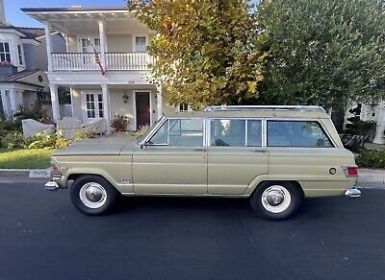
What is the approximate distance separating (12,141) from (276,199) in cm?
1090

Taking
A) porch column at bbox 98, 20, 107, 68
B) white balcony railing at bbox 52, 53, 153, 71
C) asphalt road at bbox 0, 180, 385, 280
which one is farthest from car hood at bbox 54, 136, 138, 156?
porch column at bbox 98, 20, 107, 68

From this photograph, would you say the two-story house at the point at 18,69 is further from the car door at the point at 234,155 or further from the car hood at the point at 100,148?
the car door at the point at 234,155

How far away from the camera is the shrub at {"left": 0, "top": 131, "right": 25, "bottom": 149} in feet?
36.9

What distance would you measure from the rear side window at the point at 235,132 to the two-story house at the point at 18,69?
51.1ft

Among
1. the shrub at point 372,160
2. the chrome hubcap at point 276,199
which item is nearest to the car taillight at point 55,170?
the chrome hubcap at point 276,199

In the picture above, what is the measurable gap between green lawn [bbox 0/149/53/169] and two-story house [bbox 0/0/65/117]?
7.28 m

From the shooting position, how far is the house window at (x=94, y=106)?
16578 millimetres

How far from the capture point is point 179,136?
4.79 m

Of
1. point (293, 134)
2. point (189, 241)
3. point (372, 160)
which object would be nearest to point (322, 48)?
point (293, 134)

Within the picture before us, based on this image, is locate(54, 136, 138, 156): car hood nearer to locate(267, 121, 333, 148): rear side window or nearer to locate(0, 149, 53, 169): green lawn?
locate(267, 121, 333, 148): rear side window

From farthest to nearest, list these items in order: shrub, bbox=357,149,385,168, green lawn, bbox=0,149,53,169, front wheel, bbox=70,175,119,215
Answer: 1. green lawn, bbox=0,149,53,169
2. shrub, bbox=357,149,385,168
3. front wheel, bbox=70,175,119,215

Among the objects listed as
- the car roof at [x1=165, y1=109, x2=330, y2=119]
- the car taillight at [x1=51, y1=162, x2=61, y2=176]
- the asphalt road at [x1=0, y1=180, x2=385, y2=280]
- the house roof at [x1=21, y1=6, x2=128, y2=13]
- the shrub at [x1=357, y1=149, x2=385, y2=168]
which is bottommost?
the asphalt road at [x1=0, y1=180, x2=385, y2=280]

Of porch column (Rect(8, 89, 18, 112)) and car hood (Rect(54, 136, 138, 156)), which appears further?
porch column (Rect(8, 89, 18, 112))

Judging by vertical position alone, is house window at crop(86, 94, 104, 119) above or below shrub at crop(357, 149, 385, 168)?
above
